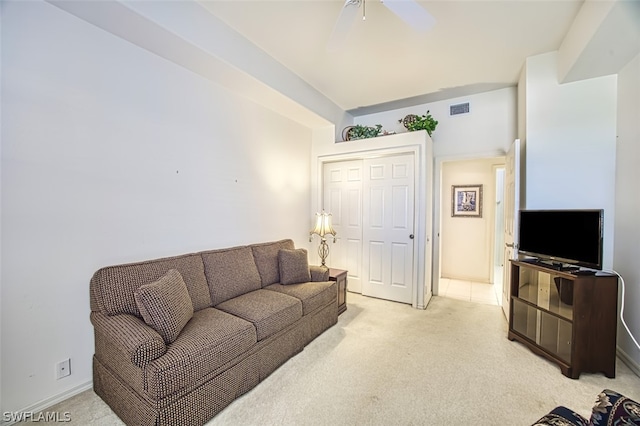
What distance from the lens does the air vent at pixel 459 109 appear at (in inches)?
152

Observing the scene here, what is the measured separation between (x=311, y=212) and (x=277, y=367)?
98.2 inches

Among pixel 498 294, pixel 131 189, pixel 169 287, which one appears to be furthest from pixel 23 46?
pixel 498 294

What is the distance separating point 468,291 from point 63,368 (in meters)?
4.84

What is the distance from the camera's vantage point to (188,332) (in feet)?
5.95

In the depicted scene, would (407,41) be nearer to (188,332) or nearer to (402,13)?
(402,13)

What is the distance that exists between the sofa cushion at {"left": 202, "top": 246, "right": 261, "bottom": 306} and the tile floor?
3023 mm

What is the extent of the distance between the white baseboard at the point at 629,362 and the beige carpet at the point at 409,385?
41 millimetres

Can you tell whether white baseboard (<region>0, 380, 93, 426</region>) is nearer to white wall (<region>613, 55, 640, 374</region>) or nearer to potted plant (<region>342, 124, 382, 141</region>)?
potted plant (<region>342, 124, 382, 141</region>)

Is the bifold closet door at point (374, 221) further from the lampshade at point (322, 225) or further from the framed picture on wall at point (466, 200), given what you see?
the framed picture on wall at point (466, 200)

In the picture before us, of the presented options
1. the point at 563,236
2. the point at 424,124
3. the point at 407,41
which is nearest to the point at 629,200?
the point at 563,236

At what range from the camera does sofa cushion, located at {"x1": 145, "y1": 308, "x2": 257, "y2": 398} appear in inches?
57.9

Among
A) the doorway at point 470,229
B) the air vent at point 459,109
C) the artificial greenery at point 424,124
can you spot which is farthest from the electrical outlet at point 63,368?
the air vent at point 459,109

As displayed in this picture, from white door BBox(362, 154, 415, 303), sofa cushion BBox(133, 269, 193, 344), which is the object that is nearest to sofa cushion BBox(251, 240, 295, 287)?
sofa cushion BBox(133, 269, 193, 344)

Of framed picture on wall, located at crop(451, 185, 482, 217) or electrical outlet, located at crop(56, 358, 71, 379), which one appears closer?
electrical outlet, located at crop(56, 358, 71, 379)
